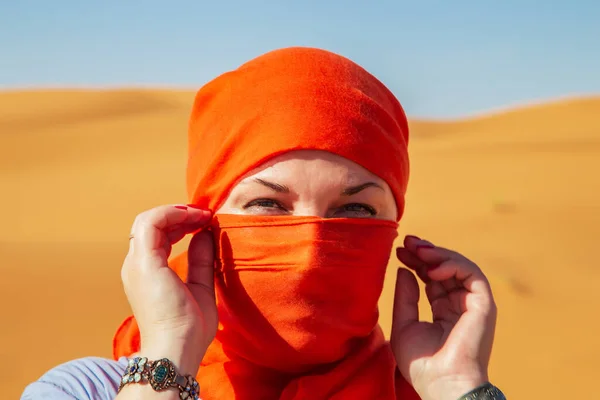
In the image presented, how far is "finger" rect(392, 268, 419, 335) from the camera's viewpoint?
268 centimetres

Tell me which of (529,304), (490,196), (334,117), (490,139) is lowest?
(490,139)

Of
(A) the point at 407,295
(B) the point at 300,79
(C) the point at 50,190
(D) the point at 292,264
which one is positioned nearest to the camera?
(D) the point at 292,264

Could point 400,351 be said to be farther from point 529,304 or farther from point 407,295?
point 529,304

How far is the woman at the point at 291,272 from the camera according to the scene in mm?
2336

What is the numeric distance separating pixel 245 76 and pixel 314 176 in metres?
0.52

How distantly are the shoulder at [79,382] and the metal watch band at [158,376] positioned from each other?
0.22 m

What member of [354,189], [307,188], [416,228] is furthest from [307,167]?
[416,228]

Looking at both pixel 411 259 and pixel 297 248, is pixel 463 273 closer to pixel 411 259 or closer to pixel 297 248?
pixel 411 259

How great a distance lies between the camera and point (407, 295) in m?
2.71

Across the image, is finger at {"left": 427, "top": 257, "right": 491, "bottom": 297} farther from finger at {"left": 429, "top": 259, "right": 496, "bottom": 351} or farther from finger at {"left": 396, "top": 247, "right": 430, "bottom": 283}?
finger at {"left": 396, "top": 247, "right": 430, "bottom": 283}

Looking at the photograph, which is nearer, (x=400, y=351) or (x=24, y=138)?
(x=400, y=351)

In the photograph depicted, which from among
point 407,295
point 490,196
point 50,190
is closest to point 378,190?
point 407,295

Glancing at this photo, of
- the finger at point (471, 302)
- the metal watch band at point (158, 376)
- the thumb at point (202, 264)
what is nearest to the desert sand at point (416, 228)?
the finger at point (471, 302)

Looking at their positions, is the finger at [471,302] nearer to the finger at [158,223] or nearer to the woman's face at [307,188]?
the woman's face at [307,188]
